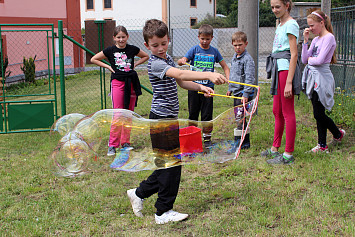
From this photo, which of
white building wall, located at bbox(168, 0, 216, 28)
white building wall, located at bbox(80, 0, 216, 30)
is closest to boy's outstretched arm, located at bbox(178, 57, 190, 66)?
white building wall, located at bbox(80, 0, 216, 30)

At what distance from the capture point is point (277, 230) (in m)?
3.46

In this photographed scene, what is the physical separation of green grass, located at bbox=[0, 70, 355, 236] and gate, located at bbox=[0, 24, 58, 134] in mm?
1435

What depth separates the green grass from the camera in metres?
3.60

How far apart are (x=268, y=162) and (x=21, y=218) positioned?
3011 millimetres

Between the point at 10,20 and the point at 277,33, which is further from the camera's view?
the point at 10,20

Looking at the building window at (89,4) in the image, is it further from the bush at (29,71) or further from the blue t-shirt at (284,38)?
the blue t-shirt at (284,38)

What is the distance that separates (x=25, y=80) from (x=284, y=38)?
1245 centimetres

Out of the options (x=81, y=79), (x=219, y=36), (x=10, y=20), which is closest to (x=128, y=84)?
(x=81, y=79)

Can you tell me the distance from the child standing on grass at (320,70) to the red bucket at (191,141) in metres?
2.10

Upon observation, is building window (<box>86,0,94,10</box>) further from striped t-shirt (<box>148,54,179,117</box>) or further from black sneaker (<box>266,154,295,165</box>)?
striped t-shirt (<box>148,54,179,117</box>)

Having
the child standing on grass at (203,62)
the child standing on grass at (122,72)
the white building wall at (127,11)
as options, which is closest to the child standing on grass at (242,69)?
the child standing on grass at (203,62)

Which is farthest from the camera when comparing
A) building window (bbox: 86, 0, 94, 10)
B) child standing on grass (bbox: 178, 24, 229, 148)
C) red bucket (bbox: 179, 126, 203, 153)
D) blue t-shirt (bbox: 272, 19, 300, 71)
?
building window (bbox: 86, 0, 94, 10)

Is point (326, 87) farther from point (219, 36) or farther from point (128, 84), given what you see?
point (219, 36)

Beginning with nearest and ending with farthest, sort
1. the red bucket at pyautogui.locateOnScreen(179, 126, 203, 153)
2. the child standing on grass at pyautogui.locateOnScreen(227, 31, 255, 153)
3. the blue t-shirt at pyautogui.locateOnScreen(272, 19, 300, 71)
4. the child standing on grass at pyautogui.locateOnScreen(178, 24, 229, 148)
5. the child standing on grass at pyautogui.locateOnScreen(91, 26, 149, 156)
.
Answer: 1. the red bucket at pyautogui.locateOnScreen(179, 126, 203, 153)
2. the blue t-shirt at pyautogui.locateOnScreen(272, 19, 300, 71)
3. the child standing on grass at pyautogui.locateOnScreen(227, 31, 255, 153)
4. the child standing on grass at pyautogui.locateOnScreen(178, 24, 229, 148)
5. the child standing on grass at pyautogui.locateOnScreen(91, 26, 149, 156)
